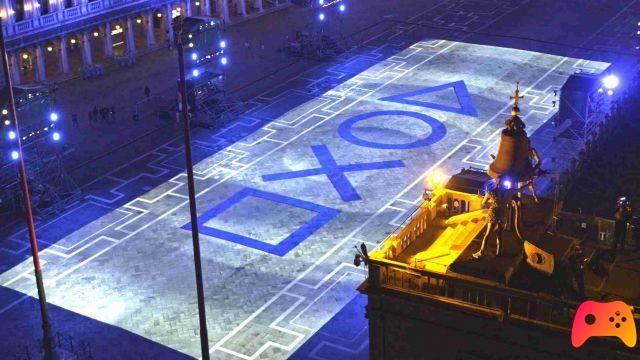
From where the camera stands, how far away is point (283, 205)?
60.8m

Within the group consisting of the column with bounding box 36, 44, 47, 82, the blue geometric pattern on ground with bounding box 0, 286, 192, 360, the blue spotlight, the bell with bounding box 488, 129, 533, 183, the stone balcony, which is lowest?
the blue geometric pattern on ground with bounding box 0, 286, 192, 360

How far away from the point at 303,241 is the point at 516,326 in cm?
2625

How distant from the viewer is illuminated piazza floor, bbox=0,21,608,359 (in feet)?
161

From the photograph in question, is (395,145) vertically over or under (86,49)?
under

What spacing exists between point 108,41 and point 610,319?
70303mm

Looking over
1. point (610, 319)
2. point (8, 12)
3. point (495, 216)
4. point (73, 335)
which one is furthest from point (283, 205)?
point (610, 319)

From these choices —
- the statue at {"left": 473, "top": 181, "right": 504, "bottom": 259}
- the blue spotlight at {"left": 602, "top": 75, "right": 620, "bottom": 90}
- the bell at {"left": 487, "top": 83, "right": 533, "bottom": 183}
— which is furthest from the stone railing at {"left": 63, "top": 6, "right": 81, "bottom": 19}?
the bell at {"left": 487, "top": 83, "right": 533, "bottom": 183}

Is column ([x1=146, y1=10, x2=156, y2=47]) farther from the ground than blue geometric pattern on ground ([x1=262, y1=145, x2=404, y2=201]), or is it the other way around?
column ([x1=146, y1=10, x2=156, y2=47])

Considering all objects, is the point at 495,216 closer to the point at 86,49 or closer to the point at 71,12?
the point at 71,12

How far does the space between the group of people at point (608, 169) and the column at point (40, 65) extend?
4601 cm

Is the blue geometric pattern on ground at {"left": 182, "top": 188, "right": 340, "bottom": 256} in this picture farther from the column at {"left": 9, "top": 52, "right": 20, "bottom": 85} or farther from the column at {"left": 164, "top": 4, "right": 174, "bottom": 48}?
the column at {"left": 164, "top": 4, "right": 174, "bottom": 48}

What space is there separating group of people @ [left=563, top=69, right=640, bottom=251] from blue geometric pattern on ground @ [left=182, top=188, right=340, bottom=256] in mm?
14320

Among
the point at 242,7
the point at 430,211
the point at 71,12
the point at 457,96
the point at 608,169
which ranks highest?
the point at 430,211

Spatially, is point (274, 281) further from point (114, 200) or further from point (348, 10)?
point (348, 10)
